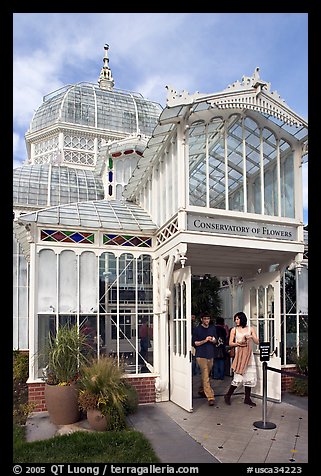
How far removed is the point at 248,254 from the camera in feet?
27.8

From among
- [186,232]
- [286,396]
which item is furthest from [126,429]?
[286,396]

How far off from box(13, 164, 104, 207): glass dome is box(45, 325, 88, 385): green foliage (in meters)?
6.40

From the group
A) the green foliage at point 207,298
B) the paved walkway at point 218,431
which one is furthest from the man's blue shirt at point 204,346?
the green foliage at point 207,298

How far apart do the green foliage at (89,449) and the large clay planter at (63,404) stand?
2.37 ft

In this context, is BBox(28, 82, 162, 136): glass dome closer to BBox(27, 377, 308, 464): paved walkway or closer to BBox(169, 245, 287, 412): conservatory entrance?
BBox(169, 245, 287, 412): conservatory entrance

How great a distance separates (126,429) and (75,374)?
1.26 m

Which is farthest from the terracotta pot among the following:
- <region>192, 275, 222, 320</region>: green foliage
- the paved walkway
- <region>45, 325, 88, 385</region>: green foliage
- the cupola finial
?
the cupola finial

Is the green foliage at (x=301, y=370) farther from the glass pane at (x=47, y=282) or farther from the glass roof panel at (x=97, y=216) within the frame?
the glass pane at (x=47, y=282)

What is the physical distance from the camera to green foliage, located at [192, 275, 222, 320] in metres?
12.5

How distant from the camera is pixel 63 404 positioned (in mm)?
6840

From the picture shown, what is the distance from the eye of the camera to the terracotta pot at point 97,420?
21.1 ft

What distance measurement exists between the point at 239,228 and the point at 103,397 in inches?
144

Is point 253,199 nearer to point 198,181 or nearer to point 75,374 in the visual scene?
point 198,181

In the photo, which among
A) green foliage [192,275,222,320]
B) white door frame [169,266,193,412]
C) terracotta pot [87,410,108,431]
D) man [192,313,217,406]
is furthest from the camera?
green foliage [192,275,222,320]
